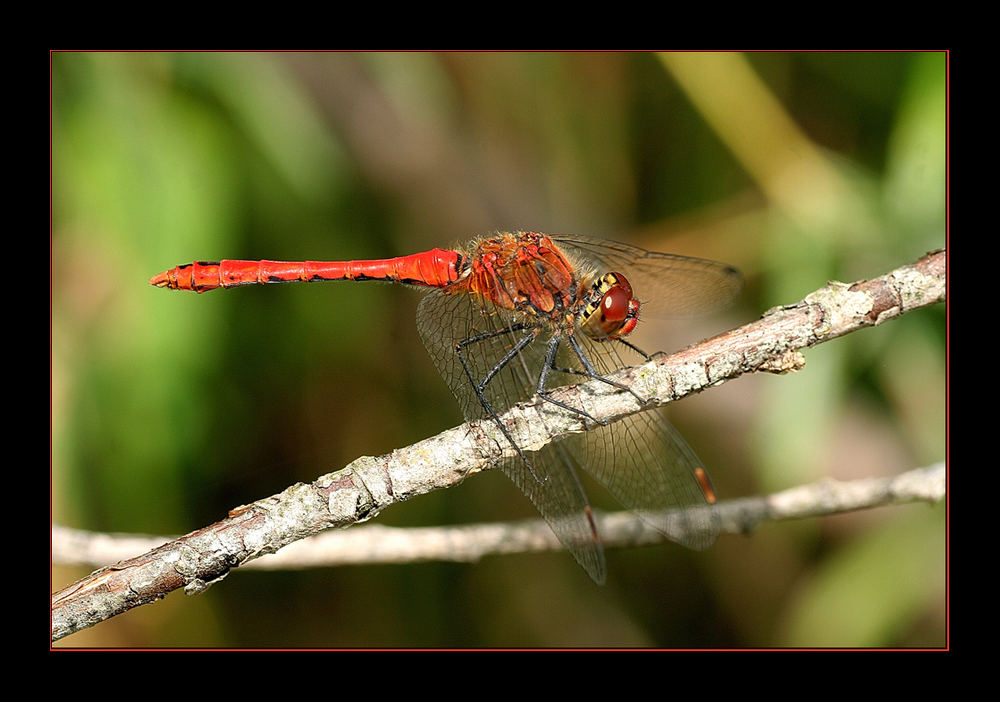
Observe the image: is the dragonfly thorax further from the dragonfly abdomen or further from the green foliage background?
the green foliage background

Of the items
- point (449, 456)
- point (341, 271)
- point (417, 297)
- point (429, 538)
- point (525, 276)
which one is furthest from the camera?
point (417, 297)

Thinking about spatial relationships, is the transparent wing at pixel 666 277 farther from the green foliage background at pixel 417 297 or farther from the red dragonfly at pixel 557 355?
the green foliage background at pixel 417 297

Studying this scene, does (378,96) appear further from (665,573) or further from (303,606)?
(665,573)

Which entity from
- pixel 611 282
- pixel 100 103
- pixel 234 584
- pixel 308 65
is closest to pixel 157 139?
pixel 100 103

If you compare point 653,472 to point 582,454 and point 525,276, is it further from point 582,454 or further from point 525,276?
point 525,276

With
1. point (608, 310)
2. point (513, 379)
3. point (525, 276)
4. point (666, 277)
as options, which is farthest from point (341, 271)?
point (666, 277)

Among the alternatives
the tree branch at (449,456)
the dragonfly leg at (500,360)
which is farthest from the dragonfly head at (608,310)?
the tree branch at (449,456)
